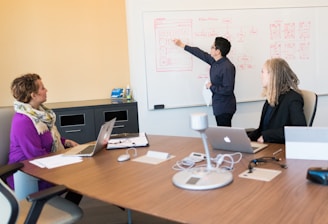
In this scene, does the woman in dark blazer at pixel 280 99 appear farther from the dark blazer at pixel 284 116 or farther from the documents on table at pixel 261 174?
the documents on table at pixel 261 174

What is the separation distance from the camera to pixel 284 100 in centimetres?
251

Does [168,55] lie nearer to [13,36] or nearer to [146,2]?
[146,2]

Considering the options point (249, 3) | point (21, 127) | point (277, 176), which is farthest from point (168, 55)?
point (277, 176)

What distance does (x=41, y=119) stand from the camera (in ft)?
8.30

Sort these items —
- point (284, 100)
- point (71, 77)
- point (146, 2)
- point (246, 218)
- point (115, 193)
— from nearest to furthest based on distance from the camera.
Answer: point (246, 218) → point (115, 193) → point (284, 100) → point (146, 2) → point (71, 77)

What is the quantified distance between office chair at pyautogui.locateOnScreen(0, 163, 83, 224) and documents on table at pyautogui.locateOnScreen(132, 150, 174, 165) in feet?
1.48

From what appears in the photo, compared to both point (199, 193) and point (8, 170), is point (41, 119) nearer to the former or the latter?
point (8, 170)

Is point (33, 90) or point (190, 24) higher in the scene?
point (190, 24)

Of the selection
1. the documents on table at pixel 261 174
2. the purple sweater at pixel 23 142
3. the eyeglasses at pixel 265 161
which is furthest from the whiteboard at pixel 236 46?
the documents on table at pixel 261 174

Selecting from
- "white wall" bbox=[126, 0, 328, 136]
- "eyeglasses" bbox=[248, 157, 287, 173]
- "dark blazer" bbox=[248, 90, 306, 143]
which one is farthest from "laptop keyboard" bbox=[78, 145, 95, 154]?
"white wall" bbox=[126, 0, 328, 136]

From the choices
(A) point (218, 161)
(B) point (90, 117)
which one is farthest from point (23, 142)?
(B) point (90, 117)

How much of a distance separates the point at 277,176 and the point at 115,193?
2.40 feet

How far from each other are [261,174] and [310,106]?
1140mm

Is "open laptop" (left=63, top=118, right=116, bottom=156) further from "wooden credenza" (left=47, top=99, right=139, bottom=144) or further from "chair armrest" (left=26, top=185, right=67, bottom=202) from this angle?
"wooden credenza" (left=47, top=99, right=139, bottom=144)
